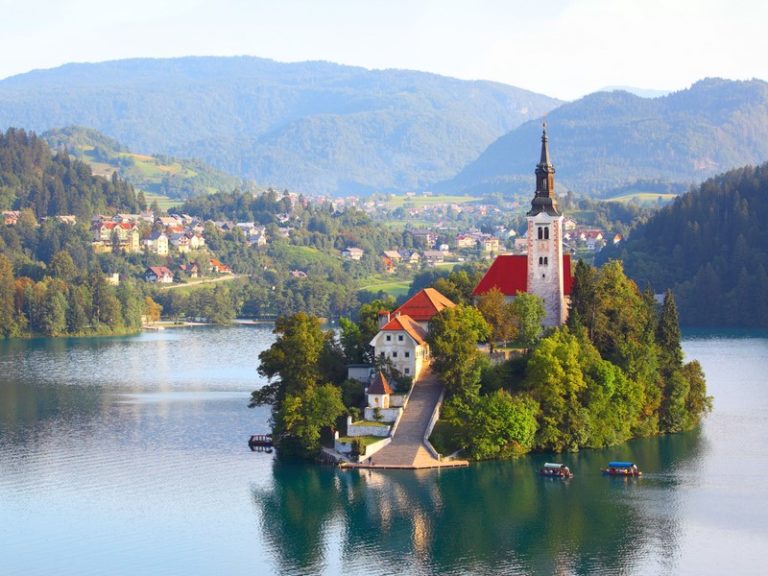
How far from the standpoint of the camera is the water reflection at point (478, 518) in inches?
1829

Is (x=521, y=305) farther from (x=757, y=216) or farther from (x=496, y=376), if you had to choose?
(x=757, y=216)

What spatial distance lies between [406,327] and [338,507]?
1324 cm

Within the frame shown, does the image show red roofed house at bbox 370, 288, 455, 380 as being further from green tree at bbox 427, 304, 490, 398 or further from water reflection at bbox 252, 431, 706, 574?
water reflection at bbox 252, 431, 706, 574

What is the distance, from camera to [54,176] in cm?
18888

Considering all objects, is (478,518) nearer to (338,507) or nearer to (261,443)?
(338,507)

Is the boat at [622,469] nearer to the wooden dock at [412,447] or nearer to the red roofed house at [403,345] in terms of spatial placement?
the wooden dock at [412,447]

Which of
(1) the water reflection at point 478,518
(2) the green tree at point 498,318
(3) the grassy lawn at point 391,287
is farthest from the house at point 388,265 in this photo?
(1) the water reflection at point 478,518

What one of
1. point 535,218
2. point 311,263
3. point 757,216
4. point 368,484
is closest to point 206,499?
point 368,484

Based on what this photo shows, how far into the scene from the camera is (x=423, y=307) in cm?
6888

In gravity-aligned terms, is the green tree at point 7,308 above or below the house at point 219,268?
below

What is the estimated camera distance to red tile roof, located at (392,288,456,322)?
68.4m

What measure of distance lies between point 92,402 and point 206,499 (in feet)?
87.8

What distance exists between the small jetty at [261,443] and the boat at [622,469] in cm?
1528

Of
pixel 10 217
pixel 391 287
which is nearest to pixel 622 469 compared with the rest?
pixel 391 287
